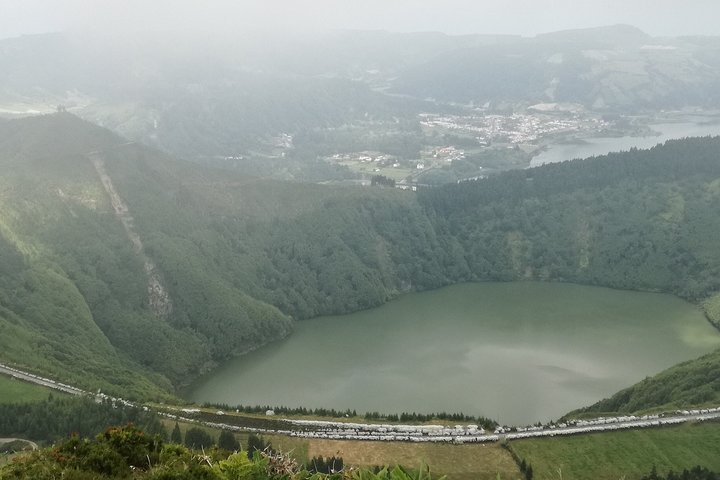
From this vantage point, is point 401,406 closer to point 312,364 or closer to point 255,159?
point 312,364

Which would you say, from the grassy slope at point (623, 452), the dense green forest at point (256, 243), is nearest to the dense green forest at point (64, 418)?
the dense green forest at point (256, 243)

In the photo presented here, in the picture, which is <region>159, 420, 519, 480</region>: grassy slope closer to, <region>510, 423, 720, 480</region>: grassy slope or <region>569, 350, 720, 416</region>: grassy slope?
<region>510, 423, 720, 480</region>: grassy slope

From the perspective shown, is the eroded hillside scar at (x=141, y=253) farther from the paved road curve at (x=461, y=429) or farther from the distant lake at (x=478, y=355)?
the paved road curve at (x=461, y=429)

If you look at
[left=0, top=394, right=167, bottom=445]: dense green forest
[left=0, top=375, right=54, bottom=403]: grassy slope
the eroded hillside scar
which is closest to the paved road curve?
[left=0, top=394, right=167, bottom=445]: dense green forest

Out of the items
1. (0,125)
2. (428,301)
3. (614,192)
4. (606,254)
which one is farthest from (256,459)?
(0,125)

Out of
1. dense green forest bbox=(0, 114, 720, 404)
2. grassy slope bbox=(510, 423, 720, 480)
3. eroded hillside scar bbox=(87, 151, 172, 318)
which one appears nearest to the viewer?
grassy slope bbox=(510, 423, 720, 480)

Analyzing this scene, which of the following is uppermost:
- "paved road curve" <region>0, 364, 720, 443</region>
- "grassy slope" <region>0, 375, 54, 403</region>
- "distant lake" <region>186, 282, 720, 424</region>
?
"grassy slope" <region>0, 375, 54, 403</region>

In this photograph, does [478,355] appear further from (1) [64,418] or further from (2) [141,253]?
(2) [141,253]
